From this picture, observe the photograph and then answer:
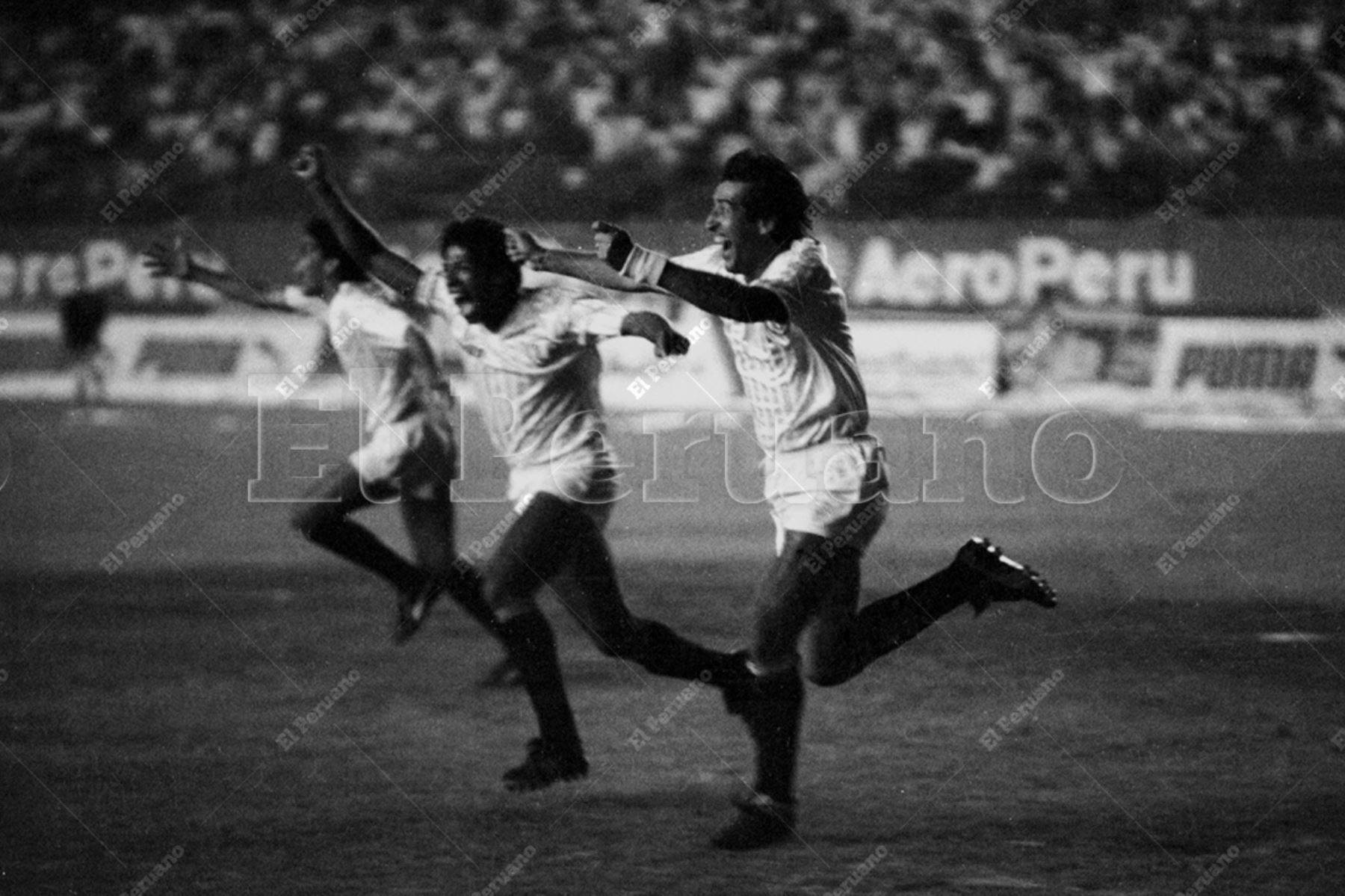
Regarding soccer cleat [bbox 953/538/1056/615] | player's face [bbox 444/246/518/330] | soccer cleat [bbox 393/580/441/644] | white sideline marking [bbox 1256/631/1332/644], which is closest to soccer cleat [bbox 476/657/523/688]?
soccer cleat [bbox 393/580/441/644]

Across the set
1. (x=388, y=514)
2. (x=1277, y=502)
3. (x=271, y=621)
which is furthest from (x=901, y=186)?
(x=271, y=621)

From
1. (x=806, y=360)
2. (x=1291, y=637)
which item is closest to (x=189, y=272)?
(x=806, y=360)

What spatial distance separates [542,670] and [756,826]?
0.98m

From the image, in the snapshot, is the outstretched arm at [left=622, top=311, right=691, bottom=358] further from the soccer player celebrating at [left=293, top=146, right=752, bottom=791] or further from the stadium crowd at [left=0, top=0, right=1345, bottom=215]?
the stadium crowd at [left=0, top=0, right=1345, bottom=215]

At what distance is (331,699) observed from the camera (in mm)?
6762

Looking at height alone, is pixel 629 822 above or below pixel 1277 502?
above

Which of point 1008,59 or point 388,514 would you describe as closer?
point 388,514

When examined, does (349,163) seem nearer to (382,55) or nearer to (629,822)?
(382,55)

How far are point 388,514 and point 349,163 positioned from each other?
350cm

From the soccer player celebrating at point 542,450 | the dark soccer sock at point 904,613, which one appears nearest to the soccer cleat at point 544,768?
the soccer player celebrating at point 542,450

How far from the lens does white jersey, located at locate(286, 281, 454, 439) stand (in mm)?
7262

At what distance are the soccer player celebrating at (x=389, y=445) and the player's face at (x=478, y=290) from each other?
3.56 feet

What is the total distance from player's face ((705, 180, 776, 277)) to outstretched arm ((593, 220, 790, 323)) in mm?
374

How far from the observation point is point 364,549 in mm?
7102
